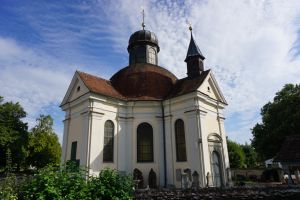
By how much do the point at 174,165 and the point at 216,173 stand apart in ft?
12.4

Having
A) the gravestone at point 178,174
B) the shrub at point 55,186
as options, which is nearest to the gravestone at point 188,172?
the gravestone at point 178,174

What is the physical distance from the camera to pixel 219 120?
24641mm

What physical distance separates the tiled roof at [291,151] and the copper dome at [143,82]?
11345mm

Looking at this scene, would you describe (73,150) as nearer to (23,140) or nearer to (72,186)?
(72,186)

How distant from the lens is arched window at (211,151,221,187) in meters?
21.3

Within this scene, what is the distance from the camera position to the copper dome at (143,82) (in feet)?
80.9

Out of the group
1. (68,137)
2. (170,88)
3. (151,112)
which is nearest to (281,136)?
(170,88)

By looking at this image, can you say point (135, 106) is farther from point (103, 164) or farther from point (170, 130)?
point (103, 164)

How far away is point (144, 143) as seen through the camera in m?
23.0

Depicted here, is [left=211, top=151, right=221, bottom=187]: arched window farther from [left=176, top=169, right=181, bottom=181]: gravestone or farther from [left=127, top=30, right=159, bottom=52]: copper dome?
[left=127, top=30, right=159, bottom=52]: copper dome

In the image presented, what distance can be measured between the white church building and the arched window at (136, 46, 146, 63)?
4653mm

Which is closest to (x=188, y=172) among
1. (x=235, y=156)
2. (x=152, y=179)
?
(x=152, y=179)

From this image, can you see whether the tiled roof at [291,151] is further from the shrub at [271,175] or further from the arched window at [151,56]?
the arched window at [151,56]

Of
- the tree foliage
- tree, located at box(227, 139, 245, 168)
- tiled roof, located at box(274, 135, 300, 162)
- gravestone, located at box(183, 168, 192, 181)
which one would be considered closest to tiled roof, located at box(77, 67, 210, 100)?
gravestone, located at box(183, 168, 192, 181)
